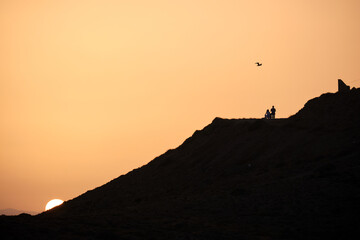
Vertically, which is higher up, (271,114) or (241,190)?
(271,114)

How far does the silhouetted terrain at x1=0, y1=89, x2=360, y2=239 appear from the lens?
125 feet

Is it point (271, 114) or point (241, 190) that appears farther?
point (271, 114)

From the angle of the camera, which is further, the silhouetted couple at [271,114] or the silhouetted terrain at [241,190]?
the silhouetted couple at [271,114]

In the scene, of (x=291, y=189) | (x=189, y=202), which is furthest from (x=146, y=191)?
(x=291, y=189)

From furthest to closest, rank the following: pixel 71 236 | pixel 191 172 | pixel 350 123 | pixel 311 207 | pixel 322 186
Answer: pixel 191 172 → pixel 350 123 → pixel 322 186 → pixel 311 207 → pixel 71 236

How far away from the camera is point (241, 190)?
48719 millimetres

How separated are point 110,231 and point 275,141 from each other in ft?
102

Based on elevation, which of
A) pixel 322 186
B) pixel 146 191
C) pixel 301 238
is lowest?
pixel 301 238

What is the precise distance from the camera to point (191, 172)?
64812 millimetres

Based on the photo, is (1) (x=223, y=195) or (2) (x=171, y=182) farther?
(2) (x=171, y=182)

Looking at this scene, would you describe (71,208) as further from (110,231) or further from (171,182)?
(110,231)

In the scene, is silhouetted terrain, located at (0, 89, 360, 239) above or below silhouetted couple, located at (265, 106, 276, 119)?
below

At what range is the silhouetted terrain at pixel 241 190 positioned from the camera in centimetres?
3803

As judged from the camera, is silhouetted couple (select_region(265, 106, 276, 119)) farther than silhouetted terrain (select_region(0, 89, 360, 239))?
Yes
